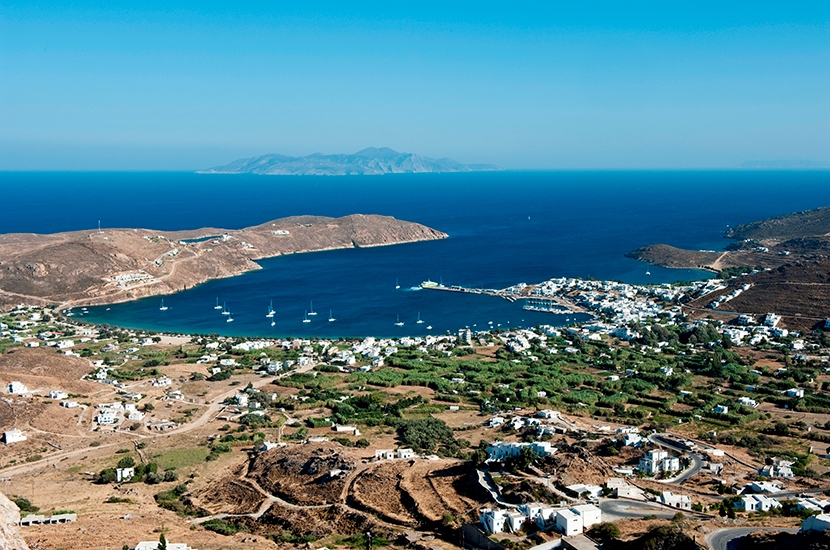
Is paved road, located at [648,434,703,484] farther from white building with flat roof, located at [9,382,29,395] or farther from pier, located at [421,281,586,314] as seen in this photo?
pier, located at [421,281,586,314]

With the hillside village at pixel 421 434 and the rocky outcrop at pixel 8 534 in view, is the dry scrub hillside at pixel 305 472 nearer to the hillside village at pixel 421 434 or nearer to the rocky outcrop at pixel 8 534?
the hillside village at pixel 421 434

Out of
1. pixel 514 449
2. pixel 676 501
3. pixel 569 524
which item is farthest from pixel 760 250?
pixel 569 524

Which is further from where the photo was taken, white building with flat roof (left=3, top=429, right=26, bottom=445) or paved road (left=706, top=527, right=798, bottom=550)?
white building with flat roof (left=3, top=429, right=26, bottom=445)

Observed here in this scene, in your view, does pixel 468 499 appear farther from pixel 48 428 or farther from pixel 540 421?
pixel 48 428

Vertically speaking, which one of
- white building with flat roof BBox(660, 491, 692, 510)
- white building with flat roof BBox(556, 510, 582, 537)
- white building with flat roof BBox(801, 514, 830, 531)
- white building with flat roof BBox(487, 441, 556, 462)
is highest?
white building with flat roof BBox(801, 514, 830, 531)

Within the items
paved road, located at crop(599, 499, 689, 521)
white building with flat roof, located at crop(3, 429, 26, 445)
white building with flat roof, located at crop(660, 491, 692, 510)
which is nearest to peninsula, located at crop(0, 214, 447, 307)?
white building with flat roof, located at crop(3, 429, 26, 445)

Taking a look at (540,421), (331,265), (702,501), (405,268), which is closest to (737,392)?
(540,421)
